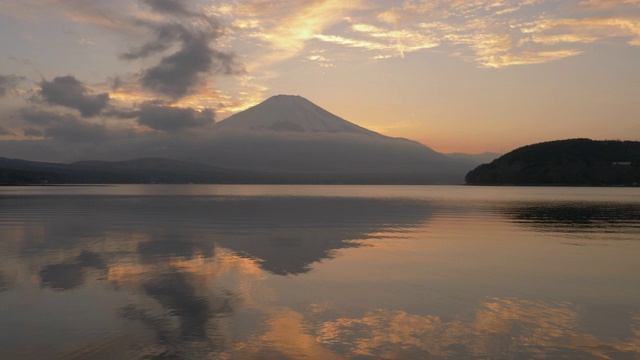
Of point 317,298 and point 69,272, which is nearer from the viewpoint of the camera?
point 317,298

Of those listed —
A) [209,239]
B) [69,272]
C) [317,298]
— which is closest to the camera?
[317,298]

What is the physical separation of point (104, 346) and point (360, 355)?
6446 mm

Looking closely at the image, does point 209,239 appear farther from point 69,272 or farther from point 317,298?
point 317,298

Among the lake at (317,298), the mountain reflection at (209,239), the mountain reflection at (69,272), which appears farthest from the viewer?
the mountain reflection at (209,239)

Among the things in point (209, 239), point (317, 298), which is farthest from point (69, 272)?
point (209, 239)

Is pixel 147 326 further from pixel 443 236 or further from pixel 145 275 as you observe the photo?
pixel 443 236

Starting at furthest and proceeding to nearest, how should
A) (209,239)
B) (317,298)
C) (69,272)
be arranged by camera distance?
1. (209,239)
2. (69,272)
3. (317,298)

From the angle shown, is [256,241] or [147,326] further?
[256,241]

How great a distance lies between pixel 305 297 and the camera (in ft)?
58.4

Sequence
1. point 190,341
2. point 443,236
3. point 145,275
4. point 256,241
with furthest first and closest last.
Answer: point 443,236 → point 256,241 → point 145,275 → point 190,341

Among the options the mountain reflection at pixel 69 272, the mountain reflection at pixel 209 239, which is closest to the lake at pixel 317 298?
the mountain reflection at pixel 69 272

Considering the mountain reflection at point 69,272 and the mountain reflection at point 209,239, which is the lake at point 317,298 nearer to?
the mountain reflection at point 69,272

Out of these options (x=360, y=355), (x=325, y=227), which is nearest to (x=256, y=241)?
(x=325, y=227)

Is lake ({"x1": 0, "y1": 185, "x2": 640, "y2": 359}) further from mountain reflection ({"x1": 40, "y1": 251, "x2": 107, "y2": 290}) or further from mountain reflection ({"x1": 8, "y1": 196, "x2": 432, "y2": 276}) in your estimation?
mountain reflection ({"x1": 8, "y1": 196, "x2": 432, "y2": 276})
